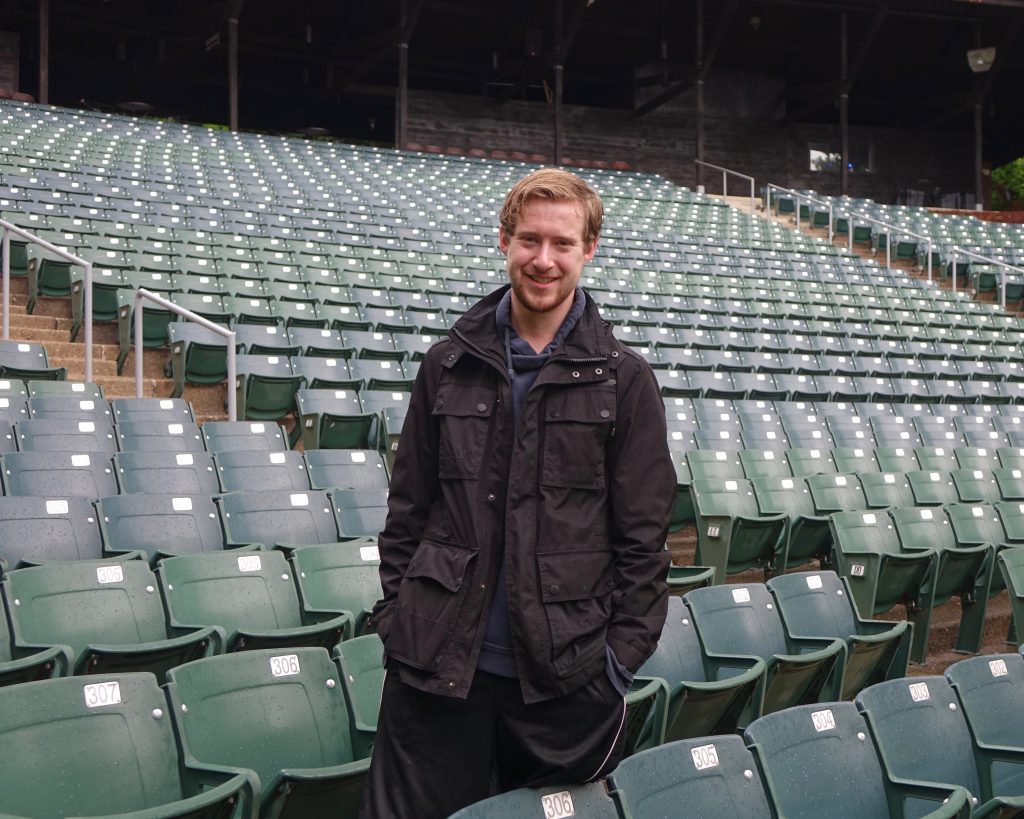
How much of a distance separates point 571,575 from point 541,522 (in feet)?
0.36

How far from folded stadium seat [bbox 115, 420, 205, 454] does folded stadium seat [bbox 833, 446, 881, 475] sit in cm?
430

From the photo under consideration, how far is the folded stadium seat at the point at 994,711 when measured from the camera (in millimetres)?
3180

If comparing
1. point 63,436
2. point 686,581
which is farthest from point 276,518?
point 686,581

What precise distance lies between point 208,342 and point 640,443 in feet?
20.0

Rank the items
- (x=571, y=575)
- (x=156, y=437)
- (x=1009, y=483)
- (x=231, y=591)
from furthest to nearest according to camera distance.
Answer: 1. (x=1009, y=483)
2. (x=156, y=437)
3. (x=231, y=591)
4. (x=571, y=575)

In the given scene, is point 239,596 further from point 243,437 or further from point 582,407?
point 243,437

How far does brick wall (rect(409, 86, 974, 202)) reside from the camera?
2341cm

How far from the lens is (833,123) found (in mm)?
26016

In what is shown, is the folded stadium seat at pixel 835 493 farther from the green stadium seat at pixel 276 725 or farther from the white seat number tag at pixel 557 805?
the white seat number tag at pixel 557 805

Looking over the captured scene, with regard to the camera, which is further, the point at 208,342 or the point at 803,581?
the point at 208,342

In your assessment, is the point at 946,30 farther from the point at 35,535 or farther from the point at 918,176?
the point at 35,535

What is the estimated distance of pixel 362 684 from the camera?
3.02 metres

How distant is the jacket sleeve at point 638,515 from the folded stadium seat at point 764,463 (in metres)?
4.80

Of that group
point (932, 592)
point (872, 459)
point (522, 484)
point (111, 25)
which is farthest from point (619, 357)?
point (111, 25)
